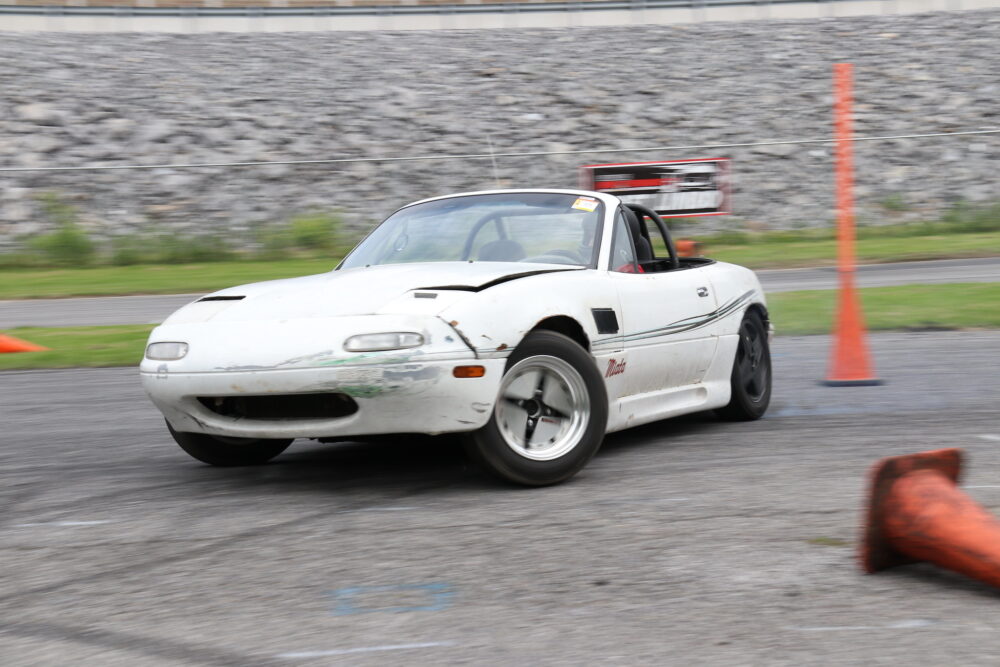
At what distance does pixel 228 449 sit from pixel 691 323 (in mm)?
2361

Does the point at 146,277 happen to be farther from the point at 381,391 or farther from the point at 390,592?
the point at 390,592

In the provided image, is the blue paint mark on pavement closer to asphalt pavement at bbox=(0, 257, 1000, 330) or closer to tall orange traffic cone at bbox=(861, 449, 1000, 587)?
tall orange traffic cone at bbox=(861, 449, 1000, 587)

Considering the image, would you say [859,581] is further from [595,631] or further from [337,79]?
[337,79]

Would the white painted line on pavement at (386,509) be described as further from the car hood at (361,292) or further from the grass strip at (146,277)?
the grass strip at (146,277)

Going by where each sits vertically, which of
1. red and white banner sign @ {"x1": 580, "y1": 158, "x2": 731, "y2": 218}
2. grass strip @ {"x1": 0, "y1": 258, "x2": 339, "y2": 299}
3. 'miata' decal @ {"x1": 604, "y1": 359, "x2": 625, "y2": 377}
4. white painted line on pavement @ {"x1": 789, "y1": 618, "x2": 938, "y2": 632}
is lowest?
grass strip @ {"x1": 0, "y1": 258, "x2": 339, "y2": 299}

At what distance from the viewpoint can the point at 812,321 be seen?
12172 mm

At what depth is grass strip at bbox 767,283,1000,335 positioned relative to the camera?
38.2 ft

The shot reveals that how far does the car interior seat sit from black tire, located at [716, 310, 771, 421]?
1.57 meters

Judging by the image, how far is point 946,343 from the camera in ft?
33.6

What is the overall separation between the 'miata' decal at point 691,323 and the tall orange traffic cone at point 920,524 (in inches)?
75.6

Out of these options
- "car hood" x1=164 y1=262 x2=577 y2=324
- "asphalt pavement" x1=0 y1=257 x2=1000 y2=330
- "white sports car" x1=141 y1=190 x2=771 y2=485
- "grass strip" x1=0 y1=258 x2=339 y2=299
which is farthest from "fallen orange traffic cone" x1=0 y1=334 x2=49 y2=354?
"car hood" x1=164 y1=262 x2=577 y2=324

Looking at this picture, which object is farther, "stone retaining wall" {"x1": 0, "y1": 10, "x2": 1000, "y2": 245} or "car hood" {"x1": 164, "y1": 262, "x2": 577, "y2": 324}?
"stone retaining wall" {"x1": 0, "y1": 10, "x2": 1000, "y2": 245}

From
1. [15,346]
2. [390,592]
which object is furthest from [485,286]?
[15,346]

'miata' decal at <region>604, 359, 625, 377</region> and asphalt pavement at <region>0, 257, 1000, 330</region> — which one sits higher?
'miata' decal at <region>604, 359, 625, 377</region>
